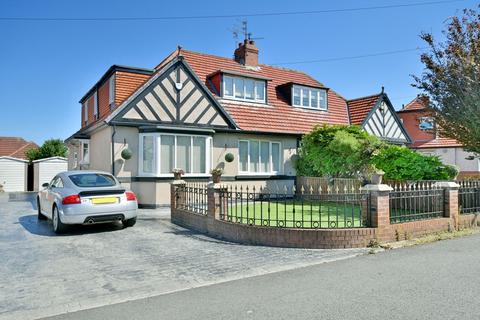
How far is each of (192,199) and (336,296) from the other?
6.19 meters

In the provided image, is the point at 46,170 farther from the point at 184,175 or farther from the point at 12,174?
the point at 184,175

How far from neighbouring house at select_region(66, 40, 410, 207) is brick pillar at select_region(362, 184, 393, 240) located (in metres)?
8.27

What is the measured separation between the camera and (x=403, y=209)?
349 inches

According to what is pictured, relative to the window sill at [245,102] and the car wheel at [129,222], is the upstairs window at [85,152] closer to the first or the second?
the window sill at [245,102]

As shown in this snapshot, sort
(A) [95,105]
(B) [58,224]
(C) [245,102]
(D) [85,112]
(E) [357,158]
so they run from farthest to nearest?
1. (D) [85,112]
2. (A) [95,105]
3. (C) [245,102]
4. (E) [357,158]
5. (B) [58,224]

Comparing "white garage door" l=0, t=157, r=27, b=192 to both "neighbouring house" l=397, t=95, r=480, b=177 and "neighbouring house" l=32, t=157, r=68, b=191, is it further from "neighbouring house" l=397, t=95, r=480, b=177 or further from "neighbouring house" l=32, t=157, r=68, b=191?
"neighbouring house" l=397, t=95, r=480, b=177

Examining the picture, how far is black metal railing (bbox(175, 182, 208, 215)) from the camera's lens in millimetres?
9914

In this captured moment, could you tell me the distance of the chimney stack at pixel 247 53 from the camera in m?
21.2

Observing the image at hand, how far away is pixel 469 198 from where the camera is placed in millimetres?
10797

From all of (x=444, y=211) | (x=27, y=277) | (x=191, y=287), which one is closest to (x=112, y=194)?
(x=27, y=277)

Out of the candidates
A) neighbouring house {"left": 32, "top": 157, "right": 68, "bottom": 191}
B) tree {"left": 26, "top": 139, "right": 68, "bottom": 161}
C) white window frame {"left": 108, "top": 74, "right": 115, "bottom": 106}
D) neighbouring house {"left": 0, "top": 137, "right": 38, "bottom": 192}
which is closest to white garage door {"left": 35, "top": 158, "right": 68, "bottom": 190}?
neighbouring house {"left": 32, "top": 157, "right": 68, "bottom": 191}

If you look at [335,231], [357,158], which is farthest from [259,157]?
[335,231]

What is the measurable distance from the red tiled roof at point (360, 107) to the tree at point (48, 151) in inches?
1172

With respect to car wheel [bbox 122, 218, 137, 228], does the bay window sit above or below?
above
